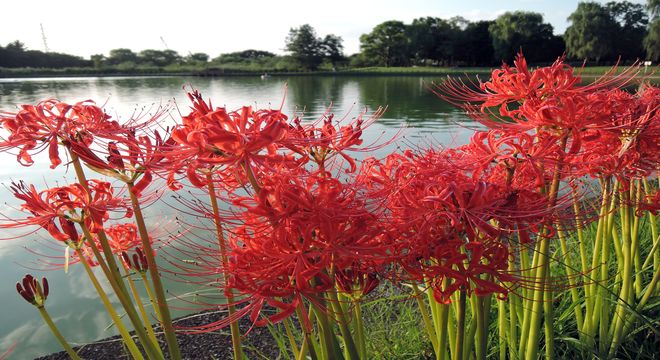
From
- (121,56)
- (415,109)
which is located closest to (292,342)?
(415,109)

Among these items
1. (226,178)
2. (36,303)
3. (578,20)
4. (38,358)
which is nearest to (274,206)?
(226,178)

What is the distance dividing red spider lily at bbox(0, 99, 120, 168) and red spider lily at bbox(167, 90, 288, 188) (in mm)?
386

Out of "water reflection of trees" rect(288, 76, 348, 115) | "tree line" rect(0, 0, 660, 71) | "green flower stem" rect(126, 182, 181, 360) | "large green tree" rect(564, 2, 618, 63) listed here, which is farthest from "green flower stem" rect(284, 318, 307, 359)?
"large green tree" rect(564, 2, 618, 63)

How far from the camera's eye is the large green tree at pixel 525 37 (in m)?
57.8

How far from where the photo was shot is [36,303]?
4.66ft

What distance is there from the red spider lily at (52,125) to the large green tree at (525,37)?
61.2 meters

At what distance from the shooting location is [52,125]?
130cm

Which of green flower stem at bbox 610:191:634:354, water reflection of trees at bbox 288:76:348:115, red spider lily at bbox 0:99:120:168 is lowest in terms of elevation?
water reflection of trees at bbox 288:76:348:115

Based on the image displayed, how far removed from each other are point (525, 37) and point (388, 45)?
68.1 feet

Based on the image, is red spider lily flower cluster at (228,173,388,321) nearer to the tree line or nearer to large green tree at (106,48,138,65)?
the tree line

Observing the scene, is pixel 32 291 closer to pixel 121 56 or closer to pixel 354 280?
pixel 354 280

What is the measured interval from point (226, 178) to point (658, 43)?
4768 cm

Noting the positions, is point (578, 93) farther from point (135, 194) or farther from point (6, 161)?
point (6, 161)

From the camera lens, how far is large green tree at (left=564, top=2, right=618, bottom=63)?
47.5 meters
